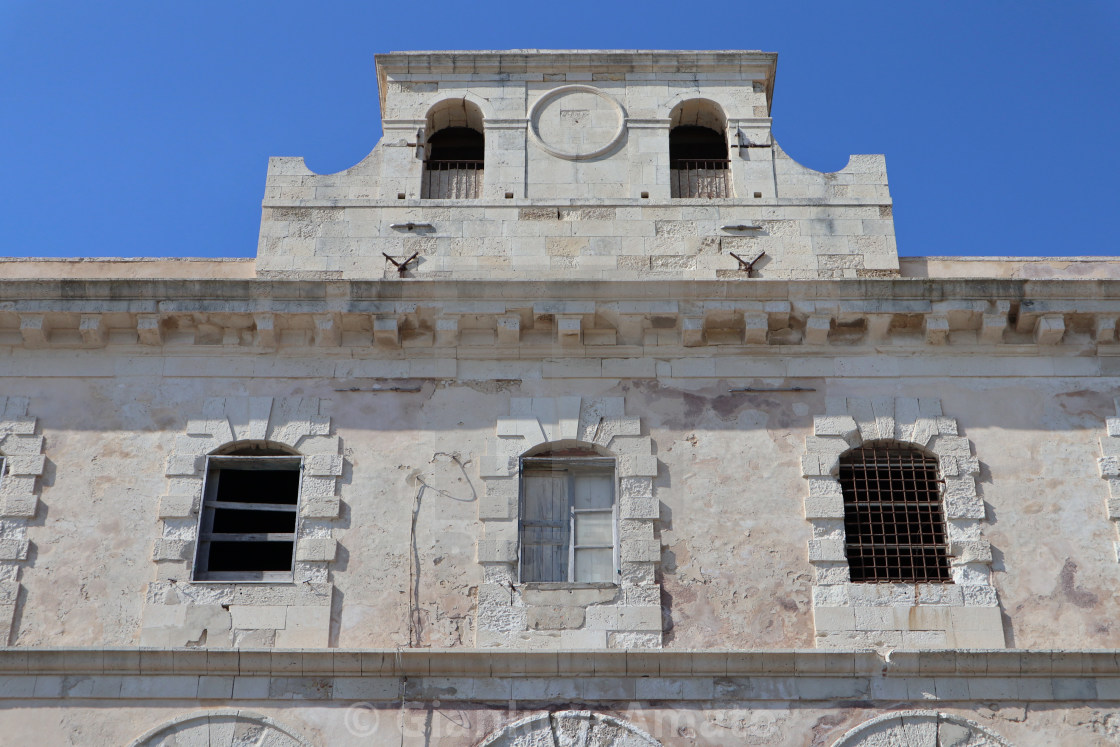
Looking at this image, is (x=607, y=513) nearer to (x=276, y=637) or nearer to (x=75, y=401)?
(x=276, y=637)

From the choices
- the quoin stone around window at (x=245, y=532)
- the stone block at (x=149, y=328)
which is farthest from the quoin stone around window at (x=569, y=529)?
the stone block at (x=149, y=328)

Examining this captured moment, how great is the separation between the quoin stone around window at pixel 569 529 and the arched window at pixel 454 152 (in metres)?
2.86

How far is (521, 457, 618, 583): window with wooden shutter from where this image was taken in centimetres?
1315

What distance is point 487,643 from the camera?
12.6 metres

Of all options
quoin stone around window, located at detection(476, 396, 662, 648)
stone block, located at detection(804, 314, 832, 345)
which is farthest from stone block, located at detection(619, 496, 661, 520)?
stone block, located at detection(804, 314, 832, 345)

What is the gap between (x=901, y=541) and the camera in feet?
43.7

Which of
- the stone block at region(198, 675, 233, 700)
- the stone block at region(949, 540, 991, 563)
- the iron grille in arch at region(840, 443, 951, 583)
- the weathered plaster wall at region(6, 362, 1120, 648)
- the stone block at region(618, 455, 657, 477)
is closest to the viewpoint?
the stone block at region(198, 675, 233, 700)

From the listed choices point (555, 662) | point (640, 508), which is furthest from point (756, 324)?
point (555, 662)

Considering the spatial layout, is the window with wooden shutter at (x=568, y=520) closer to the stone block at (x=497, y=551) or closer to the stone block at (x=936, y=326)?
the stone block at (x=497, y=551)

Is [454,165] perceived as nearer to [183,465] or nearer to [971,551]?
[183,465]

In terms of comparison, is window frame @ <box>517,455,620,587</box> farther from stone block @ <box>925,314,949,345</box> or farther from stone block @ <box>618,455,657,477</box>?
stone block @ <box>925,314,949,345</box>

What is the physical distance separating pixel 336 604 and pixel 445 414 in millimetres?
2108

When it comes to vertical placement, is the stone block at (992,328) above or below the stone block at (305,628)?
above

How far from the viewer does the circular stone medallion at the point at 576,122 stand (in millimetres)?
15523
